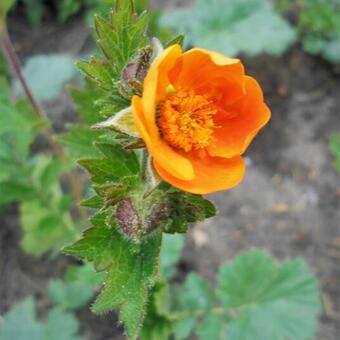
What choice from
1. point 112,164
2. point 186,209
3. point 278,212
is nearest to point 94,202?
point 112,164

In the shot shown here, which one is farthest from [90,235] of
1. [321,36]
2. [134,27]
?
[321,36]

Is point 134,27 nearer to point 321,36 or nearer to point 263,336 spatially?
point 263,336

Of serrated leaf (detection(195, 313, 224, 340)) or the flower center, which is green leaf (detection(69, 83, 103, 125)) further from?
serrated leaf (detection(195, 313, 224, 340))


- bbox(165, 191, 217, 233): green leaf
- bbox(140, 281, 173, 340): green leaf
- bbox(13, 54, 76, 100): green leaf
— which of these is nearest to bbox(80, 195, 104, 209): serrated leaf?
bbox(165, 191, 217, 233): green leaf

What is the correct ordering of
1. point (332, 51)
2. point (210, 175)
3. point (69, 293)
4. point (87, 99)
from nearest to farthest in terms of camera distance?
point (210, 175) → point (87, 99) → point (69, 293) → point (332, 51)

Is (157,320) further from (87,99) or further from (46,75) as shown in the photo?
(46,75)

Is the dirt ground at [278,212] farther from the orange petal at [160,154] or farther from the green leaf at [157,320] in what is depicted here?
the orange petal at [160,154]

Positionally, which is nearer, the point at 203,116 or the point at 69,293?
the point at 203,116
